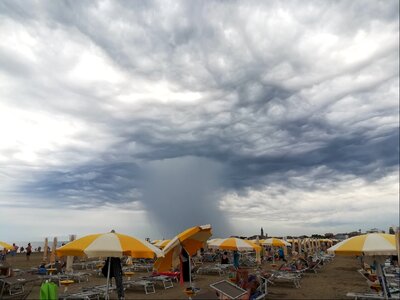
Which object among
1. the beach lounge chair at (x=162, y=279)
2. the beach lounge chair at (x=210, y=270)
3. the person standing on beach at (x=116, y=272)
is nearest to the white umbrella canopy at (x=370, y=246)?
the person standing on beach at (x=116, y=272)

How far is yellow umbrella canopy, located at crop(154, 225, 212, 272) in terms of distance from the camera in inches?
356

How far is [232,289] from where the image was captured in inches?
303

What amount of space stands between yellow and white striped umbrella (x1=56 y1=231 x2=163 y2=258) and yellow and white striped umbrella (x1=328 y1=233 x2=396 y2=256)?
16.2 feet

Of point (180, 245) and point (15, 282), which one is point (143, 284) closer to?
point (180, 245)

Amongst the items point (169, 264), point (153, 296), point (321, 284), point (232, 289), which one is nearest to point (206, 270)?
point (321, 284)

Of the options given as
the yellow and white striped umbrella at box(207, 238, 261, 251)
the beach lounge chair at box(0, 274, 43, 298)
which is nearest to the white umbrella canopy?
the yellow and white striped umbrella at box(207, 238, 261, 251)

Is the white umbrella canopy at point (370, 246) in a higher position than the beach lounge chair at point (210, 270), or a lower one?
higher

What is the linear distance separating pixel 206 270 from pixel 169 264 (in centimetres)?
1044

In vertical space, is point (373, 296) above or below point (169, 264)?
below

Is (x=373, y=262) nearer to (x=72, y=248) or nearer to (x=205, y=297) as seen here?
(x=205, y=297)

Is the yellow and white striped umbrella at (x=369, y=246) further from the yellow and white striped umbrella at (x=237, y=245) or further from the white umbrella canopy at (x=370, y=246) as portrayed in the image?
the yellow and white striped umbrella at (x=237, y=245)

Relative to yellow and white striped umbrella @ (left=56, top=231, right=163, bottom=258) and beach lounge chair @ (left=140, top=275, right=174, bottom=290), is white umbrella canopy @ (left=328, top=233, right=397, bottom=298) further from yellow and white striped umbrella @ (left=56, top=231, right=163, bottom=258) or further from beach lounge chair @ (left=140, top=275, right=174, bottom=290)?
beach lounge chair @ (left=140, top=275, right=174, bottom=290)

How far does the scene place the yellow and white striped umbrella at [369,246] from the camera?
836cm

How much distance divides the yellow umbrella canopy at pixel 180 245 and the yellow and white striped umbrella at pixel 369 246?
12.3ft
